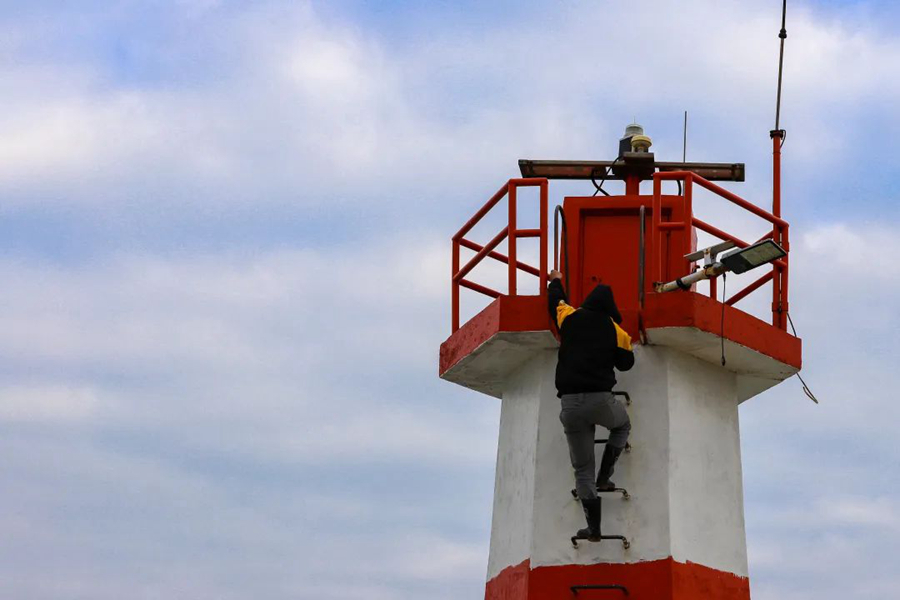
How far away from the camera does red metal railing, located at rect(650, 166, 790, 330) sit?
13.2 meters

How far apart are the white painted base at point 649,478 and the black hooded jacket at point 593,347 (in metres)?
0.54

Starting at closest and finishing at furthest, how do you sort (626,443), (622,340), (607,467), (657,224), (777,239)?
(622,340), (607,467), (626,443), (657,224), (777,239)

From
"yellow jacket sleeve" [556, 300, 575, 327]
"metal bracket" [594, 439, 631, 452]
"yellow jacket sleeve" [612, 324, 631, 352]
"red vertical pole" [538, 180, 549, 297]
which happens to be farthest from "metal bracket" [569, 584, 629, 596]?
"red vertical pole" [538, 180, 549, 297]

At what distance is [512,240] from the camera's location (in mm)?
13422

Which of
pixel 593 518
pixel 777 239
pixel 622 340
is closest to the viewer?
pixel 593 518

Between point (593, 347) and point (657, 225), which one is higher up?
point (657, 225)

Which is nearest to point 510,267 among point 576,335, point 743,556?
point 576,335

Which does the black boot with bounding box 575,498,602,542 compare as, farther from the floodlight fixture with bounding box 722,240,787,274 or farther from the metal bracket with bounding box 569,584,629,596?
the floodlight fixture with bounding box 722,240,787,274

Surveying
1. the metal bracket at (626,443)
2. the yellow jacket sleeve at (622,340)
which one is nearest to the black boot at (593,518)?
the metal bracket at (626,443)

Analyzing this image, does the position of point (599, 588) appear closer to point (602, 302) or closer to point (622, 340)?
point (622, 340)

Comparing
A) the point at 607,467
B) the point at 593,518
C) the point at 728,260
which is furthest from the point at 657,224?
the point at 593,518

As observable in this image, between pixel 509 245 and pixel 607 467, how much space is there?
2.11 m

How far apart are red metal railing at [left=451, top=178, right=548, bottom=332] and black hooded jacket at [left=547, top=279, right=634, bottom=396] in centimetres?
63

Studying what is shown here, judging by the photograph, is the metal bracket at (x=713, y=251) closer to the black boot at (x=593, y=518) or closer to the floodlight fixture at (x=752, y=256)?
the floodlight fixture at (x=752, y=256)
